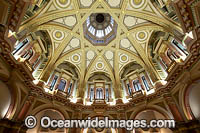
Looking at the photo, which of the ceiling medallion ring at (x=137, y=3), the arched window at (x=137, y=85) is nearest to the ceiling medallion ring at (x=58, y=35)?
the ceiling medallion ring at (x=137, y=3)

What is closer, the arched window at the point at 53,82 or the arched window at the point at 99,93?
the arched window at the point at 53,82

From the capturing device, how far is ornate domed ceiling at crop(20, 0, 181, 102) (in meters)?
15.6

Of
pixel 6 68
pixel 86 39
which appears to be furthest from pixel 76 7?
pixel 6 68

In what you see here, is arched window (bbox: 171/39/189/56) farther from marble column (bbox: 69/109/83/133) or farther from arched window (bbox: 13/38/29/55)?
arched window (bbox: 13/38/29/55)

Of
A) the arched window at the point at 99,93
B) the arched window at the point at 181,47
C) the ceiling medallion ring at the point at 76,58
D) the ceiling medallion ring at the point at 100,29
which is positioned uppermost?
the ceiling medallion ring at the point at 100,29

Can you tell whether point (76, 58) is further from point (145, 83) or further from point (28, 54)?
point (145, 83)

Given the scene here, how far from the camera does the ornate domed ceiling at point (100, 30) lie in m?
15.6

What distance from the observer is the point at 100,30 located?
22.6m

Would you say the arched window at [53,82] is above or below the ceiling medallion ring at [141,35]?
below

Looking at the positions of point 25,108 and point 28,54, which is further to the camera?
point 28,54

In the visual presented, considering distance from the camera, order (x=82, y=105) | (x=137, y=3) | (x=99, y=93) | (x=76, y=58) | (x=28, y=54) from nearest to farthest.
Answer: (x=28, y=54), (x=137, y=3), (x=82, y=105), (x=99, y=93), (x=76, y=58)

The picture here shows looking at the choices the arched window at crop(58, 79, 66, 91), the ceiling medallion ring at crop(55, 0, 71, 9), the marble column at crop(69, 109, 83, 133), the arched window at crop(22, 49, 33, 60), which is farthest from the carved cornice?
the ceiling medallion ring at crop(55, 0, 71, 9)

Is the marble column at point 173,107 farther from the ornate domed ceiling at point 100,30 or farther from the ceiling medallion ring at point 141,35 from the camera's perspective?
the ceiling medallion ring at point 141,35

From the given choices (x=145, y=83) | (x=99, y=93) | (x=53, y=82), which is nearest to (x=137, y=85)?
(x=145, y=83)
